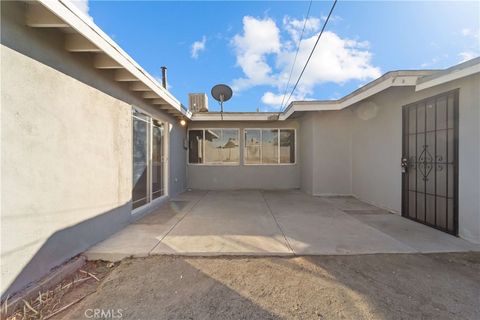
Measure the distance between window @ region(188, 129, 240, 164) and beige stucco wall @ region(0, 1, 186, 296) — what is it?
5.02 meters

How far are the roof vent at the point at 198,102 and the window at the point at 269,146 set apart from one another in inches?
83.1

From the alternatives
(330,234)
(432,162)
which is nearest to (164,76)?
(330,234)

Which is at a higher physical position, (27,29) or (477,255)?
(27,29)

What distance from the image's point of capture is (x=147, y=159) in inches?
194

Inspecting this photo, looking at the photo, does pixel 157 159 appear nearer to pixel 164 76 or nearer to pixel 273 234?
pixel 164 76

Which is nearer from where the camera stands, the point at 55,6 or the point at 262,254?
the point at 55,6

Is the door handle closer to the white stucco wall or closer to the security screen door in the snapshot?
the security screen door

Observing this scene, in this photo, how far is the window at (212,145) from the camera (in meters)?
8.55

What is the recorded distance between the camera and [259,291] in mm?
2074

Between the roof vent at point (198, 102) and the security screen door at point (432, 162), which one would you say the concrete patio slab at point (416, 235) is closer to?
the security screen door at point (432, 162)

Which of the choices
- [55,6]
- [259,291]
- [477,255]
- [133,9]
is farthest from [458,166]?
[133,9]

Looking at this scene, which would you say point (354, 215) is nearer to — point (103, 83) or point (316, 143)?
point (316, 143)

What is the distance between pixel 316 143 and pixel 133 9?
20.6 ft

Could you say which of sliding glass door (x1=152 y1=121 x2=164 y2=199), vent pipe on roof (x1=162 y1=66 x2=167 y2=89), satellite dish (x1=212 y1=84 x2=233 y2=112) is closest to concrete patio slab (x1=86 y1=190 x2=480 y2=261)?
sliding glass door (x1=152 y1=121 x2=164 y2=199)
